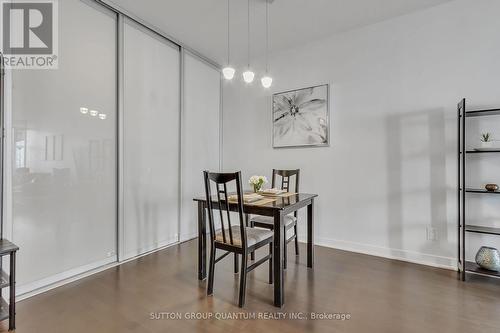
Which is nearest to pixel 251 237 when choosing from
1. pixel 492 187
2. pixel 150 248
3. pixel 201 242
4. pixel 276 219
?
pixel 276 219

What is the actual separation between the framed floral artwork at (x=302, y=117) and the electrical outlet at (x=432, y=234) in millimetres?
1537

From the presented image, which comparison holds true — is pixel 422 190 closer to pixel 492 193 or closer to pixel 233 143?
pixel 492 193

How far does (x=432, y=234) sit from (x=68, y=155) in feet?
12.8

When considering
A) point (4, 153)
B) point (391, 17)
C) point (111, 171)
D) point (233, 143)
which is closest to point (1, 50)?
point (4, 153)

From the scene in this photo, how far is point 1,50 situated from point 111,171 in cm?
134

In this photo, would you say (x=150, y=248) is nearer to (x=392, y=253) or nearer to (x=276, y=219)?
(x=276, y=219)

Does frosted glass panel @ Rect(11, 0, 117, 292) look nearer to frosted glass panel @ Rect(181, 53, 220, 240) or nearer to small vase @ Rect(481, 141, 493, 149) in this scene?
frosted glass panel @ Rect(181, 53, 220, 240)

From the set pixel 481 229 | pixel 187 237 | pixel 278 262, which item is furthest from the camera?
pixel 187 237

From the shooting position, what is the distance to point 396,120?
9.77ft

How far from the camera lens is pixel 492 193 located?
2451mm

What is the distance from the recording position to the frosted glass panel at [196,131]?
3721 mm

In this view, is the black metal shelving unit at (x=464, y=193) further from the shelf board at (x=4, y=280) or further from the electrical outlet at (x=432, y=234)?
the shelf board at (x=4, y=280)

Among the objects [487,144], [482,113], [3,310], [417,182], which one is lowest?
[3,310]

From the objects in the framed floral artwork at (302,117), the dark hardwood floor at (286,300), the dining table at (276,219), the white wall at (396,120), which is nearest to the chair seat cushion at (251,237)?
the dining table at (276,219)
